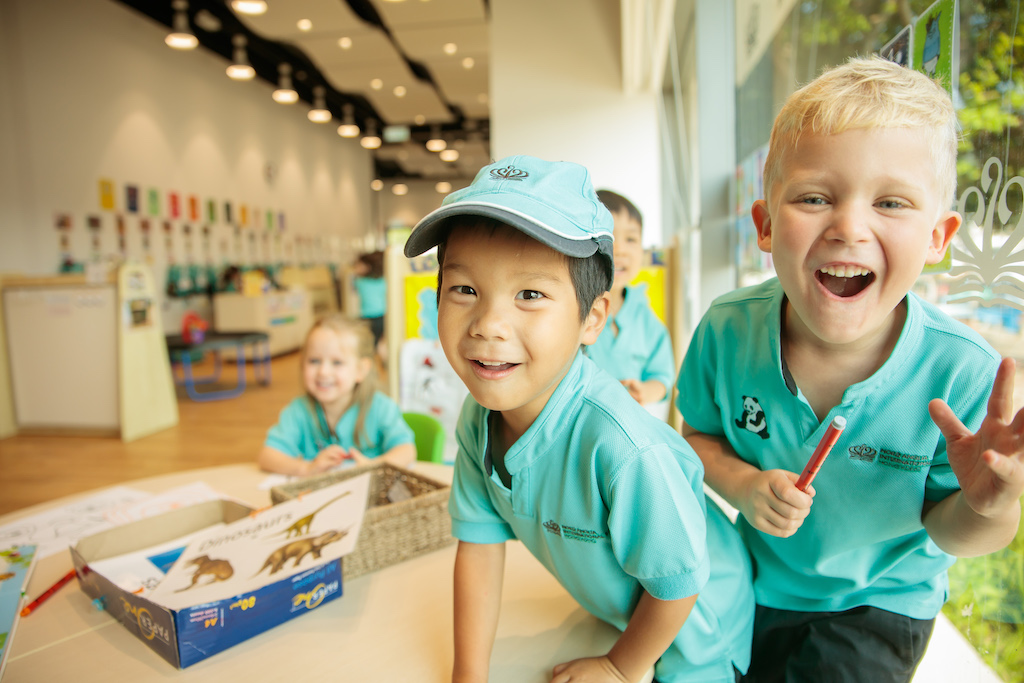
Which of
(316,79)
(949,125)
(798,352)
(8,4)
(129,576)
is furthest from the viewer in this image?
(316,79)

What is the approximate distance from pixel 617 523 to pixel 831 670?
0.42 metres

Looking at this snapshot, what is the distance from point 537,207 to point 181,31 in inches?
275

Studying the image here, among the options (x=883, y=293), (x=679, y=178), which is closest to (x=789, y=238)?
(x=883, y=293)

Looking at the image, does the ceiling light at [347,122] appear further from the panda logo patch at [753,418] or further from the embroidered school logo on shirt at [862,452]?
the embroidered school logo on shirt at [862,452]

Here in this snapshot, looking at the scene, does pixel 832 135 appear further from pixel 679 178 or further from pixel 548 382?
pixel 679 178

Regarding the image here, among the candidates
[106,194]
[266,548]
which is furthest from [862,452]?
[106,194]

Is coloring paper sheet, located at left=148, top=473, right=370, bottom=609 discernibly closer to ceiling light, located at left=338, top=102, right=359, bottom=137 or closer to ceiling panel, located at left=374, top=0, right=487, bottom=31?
ceiling panel, located at left=374, top=0, right=487, bottom=31

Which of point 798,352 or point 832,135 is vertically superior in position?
point 832,135

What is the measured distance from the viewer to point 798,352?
0.78 meters

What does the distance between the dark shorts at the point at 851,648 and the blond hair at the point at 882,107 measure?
563mm

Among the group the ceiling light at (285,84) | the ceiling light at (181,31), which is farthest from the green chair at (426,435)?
the ceiling light at (285,84)

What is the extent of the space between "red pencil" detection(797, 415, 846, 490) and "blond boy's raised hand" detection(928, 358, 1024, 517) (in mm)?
125

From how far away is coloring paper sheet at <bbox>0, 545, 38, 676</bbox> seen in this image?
730 millimetres

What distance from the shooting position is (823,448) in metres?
0.57
